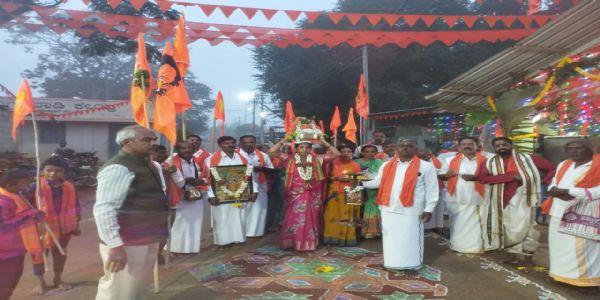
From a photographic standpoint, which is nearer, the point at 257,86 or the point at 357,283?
the point at 357,283

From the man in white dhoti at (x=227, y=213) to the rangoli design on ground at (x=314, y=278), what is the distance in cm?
53

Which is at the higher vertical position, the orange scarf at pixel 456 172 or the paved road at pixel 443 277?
the orange scarf at pixel 456 172

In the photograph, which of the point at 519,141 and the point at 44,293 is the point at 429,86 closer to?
the point at 519,141

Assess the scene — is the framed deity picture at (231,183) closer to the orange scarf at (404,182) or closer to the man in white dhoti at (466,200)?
the orange scarf at (404,182)

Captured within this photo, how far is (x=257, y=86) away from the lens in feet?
86.8

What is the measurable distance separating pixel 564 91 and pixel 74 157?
51.5ft

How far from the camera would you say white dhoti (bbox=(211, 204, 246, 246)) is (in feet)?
21.6

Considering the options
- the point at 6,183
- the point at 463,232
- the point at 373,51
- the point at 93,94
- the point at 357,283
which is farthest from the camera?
the point at 93,94

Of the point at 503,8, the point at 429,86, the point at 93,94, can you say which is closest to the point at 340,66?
the point at 429,86

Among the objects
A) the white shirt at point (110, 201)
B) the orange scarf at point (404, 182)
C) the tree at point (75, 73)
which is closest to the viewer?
the white shirt at point (110, 201)

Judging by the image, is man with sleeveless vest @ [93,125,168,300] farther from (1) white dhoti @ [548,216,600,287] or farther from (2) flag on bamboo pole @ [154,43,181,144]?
(1) white dhoti @ [548,216,600,287]

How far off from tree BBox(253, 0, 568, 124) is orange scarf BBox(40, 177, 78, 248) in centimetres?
1637

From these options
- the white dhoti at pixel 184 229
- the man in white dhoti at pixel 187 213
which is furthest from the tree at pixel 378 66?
the white dhoti at pixel 184 229

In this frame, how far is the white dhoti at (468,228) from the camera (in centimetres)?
619
